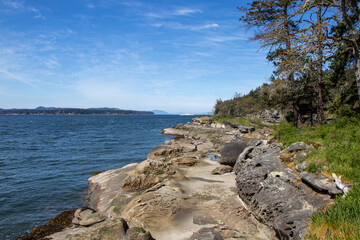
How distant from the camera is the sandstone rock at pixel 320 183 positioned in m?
6.29

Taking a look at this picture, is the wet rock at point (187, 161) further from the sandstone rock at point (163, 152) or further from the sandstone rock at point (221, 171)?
the sandstone rock at point (221, 171)

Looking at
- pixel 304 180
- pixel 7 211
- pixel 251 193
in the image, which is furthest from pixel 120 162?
pixel 304 180

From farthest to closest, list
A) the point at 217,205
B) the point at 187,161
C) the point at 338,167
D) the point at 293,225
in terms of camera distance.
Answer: the point at 187,161 < the point at 217,205 < the point at 338,167 < the point at 293,225

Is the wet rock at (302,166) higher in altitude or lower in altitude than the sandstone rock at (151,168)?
higher

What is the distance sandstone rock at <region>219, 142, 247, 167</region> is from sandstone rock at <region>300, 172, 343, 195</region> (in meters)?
8.48

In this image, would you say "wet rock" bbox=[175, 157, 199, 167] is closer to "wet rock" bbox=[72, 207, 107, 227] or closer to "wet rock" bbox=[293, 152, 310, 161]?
"wet rock" bbox=[72, 207, 107, 227]

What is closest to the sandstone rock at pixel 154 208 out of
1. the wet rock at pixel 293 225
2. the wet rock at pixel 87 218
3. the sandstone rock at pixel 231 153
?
the wet rock at pixel 87 218

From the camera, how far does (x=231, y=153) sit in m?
16.1

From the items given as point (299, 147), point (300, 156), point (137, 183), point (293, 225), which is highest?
point (299, 147)

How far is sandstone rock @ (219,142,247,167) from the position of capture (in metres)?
15.9

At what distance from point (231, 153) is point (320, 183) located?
9.39 m

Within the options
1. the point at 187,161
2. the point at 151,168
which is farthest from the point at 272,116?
the point at 151,168

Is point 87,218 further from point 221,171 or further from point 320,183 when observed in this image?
point 320,183

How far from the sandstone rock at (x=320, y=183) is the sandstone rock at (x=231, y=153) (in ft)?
27.8
